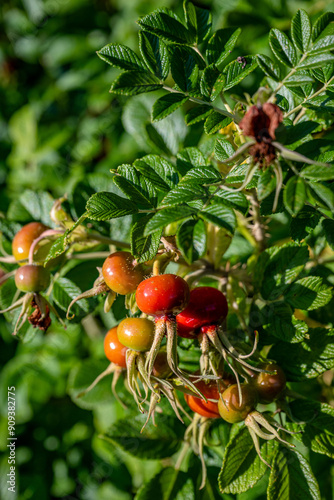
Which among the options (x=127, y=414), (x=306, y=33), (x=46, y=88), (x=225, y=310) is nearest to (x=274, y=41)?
(x=306, y=33)

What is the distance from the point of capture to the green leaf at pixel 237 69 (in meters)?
1.30

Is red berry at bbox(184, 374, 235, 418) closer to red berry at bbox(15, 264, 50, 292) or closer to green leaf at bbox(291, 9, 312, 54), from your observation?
red berry at bbox(15, 264, 50, 292)

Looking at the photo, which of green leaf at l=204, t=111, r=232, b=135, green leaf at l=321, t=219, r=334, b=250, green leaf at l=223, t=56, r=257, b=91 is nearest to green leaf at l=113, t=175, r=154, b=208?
green leaf at l=204, t=111, r=232, b=135

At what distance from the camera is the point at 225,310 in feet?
4.49

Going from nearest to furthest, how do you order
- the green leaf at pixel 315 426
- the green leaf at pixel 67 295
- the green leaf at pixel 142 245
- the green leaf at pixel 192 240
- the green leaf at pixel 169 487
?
1. the green leaf at pixel 192 240
2. the green leaf at pixel 142 245
3. the green leaf at pixel 315 426
4. the green leaf at pixel 67 295
5. the green leaf at pixel 169 487

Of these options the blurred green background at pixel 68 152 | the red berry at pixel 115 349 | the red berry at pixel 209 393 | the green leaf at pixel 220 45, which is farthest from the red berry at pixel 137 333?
the blurred green background at pixel 68 152

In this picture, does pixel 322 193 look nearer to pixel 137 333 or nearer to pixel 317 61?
pixel 317 61

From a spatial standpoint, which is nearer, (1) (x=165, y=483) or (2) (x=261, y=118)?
(2) (x=261, y=118)

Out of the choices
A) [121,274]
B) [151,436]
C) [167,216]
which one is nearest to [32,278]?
[121,274]

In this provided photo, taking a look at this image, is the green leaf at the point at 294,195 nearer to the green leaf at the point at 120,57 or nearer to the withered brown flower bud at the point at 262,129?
the withered brown flower bud at the point at 262,129

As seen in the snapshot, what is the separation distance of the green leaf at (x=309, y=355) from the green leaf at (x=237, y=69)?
787 millimetres

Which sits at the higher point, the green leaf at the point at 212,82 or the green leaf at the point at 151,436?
the green leaf at the point at 212,82

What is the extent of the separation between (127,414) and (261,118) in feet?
4.52

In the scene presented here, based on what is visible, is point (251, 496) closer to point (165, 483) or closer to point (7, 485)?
point (165, 483)
